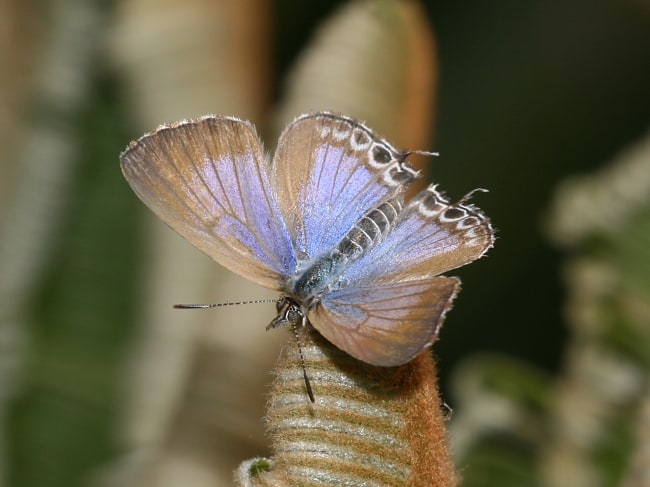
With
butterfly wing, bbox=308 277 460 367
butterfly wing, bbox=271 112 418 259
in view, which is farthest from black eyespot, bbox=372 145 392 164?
butterfly wing, bbox=308 277 460 367

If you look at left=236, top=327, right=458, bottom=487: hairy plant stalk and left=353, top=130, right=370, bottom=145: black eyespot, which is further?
Answer: left=353, top=130, right=370, bottom=145: black eyespot

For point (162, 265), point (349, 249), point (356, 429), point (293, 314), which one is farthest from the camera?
point (162, 265)

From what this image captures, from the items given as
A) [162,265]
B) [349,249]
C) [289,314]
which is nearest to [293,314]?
[289,314]

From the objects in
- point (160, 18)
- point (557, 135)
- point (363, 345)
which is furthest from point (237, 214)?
point (557, 135)

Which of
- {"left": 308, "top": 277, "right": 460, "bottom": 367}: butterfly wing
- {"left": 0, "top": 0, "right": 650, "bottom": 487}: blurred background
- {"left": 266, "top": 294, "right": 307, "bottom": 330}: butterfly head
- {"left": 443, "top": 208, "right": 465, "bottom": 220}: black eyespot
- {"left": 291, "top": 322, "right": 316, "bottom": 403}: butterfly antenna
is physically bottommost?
{"left": 0, "top": 0, "right": 650, "bottom": 487}: blurred background

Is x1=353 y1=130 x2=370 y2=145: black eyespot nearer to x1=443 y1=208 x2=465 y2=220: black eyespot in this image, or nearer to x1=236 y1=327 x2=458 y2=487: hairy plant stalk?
x1=443 y1=208 x2=465 y2=220: black eyespot

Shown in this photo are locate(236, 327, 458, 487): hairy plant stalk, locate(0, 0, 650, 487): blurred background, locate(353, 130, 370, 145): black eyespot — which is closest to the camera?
locate(236, 327, 458, 487): hairy plant stalk

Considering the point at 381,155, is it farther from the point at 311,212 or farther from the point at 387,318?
the point at 387,318

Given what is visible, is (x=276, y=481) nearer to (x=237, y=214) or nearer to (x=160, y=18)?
(x=237, y=214)

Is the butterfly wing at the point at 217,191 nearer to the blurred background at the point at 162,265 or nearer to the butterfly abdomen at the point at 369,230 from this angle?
the butterfly abdomen at the point at 369,230

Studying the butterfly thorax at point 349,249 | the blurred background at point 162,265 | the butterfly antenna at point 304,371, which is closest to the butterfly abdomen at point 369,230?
the butterfly thorax at point 349,249
